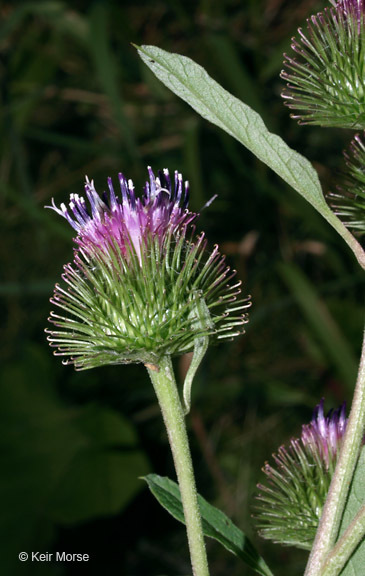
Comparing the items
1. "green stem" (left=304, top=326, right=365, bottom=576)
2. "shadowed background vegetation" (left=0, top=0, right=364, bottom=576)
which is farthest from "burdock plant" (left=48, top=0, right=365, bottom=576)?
"shadowed background vegetation" (left=0, top=0, right=364, bottom=576)

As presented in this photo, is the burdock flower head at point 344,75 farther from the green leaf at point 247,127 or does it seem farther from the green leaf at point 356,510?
the green leaf at point 356,510

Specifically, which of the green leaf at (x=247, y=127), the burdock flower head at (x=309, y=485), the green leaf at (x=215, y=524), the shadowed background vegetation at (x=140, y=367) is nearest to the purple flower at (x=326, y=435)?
the burdock flower head at (x=309, y=485)

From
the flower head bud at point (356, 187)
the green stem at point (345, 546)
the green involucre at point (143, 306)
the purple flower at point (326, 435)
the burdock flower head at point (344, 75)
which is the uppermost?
the burdock flower head at point (344, 75)

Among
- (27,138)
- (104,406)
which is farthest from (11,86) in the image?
(104,406)

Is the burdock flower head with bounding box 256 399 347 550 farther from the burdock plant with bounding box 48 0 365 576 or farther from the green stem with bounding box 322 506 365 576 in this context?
the green stem with bounding box 322 506 365 576

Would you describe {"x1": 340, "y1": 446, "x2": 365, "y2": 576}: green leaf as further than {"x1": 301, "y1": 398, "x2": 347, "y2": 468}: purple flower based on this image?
No

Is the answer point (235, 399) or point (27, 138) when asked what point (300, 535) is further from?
point (27, 138)

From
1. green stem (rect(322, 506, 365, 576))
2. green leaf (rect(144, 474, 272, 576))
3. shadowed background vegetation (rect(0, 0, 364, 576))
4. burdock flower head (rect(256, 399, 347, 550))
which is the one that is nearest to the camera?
green stem (rect(322, 506, 365, 576))

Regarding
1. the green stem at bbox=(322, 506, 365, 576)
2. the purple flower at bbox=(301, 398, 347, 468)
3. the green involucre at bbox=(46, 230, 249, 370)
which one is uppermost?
the green involucre at bbox=(46, 230, 249, 370)
